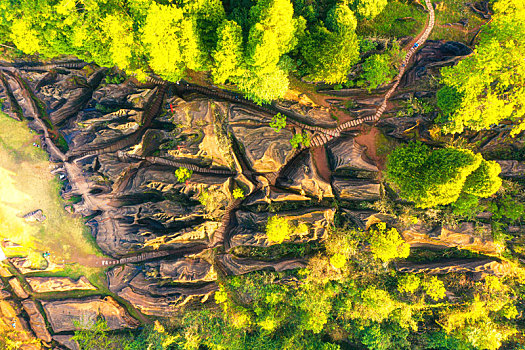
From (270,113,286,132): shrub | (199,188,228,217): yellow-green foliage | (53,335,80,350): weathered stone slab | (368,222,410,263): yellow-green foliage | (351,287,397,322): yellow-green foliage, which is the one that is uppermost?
(270,113,286,132): shrub

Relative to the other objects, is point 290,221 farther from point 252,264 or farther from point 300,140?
point 300,140

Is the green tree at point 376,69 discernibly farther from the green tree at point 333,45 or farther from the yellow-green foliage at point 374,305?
the yellow-green foliage at point 374,305

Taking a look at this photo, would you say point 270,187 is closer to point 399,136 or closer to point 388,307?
point 399,136

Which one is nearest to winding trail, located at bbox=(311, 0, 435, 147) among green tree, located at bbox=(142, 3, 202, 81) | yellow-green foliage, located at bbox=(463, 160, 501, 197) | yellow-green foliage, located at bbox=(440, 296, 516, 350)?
yellow-green foliage, located at bbox=(463, 160, 501, 197)

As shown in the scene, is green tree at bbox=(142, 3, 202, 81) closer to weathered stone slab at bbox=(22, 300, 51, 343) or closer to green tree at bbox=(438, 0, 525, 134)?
green tree at bbox=(438, 0, 525, 134)

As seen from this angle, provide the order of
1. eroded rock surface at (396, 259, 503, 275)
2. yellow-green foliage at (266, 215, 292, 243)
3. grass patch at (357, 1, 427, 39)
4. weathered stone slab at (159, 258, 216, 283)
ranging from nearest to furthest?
yellow-green foliage at (266, 215, 292, 243) → eroded rock surface at (396, 259, 503, 275) → grass patch at (357, 1, 427, 39) → weathered stone slab at (159, 258, 216, 283)

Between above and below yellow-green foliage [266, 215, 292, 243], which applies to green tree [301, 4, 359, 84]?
above

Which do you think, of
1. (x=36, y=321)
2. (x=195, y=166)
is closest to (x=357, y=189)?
(x=195, y=166)

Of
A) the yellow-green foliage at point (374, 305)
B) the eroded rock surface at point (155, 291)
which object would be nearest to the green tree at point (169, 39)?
the eroded rock surface at point (155, 291)
